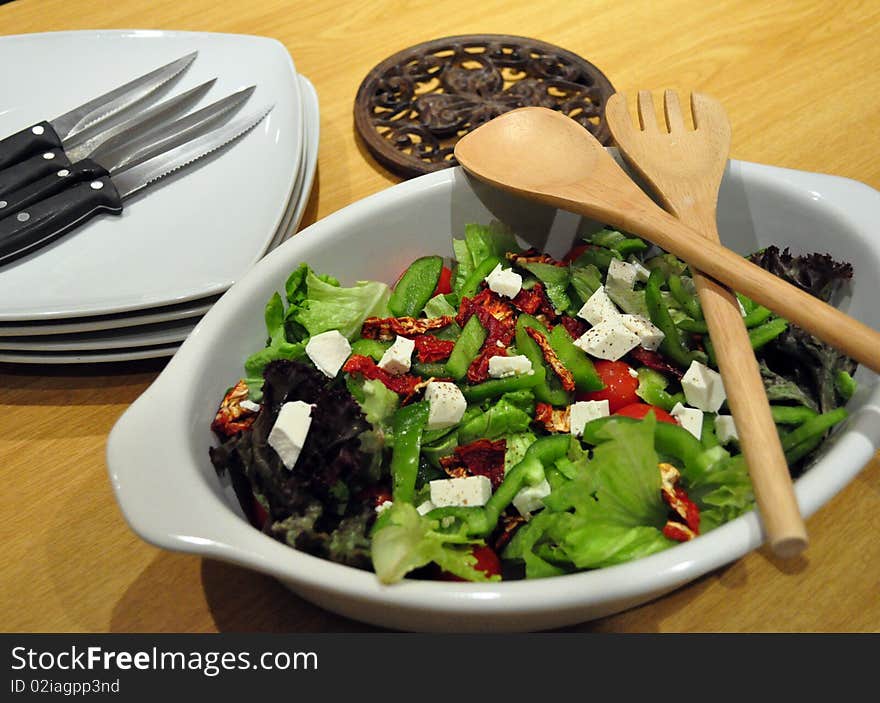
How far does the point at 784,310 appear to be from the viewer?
0.81m

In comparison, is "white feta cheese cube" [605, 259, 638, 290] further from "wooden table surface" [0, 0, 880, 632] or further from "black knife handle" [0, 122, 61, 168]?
"black knife handle" [0, 122, 61, 168]

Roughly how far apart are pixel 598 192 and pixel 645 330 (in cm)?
18

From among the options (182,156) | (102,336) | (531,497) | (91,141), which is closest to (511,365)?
(531,497)

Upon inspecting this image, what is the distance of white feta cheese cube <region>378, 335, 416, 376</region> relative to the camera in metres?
0.92

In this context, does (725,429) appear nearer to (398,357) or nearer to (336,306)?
(398,357)

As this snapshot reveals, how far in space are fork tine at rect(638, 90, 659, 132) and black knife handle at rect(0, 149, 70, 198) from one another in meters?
0.83

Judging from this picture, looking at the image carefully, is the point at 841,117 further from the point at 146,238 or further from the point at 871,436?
the point at 146,238

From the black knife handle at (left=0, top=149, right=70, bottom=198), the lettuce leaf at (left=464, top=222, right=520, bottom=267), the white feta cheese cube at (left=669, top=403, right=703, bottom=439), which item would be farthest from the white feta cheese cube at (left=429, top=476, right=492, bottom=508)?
the black knife handle at (left=0, top=149, right=70, bottom=198)

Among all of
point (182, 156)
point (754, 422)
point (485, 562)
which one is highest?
point (182, 156)

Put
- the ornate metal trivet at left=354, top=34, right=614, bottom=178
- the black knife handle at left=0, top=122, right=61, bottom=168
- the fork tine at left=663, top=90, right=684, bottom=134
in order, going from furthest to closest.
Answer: the ornate metal trivet at left=354, top=34, right=614, bottom=178
the black knife handle at left=0, top=122, right=61, bottom=168
the fork tine at left=663, top=90, right=684, bottom=134

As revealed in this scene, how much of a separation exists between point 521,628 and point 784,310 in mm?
411

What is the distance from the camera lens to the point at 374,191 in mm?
1354

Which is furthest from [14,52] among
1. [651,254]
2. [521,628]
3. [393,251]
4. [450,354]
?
[521,628]

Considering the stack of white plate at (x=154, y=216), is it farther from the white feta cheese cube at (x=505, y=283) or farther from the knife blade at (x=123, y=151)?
the white feta cheese cube at (x=505, y=283)
